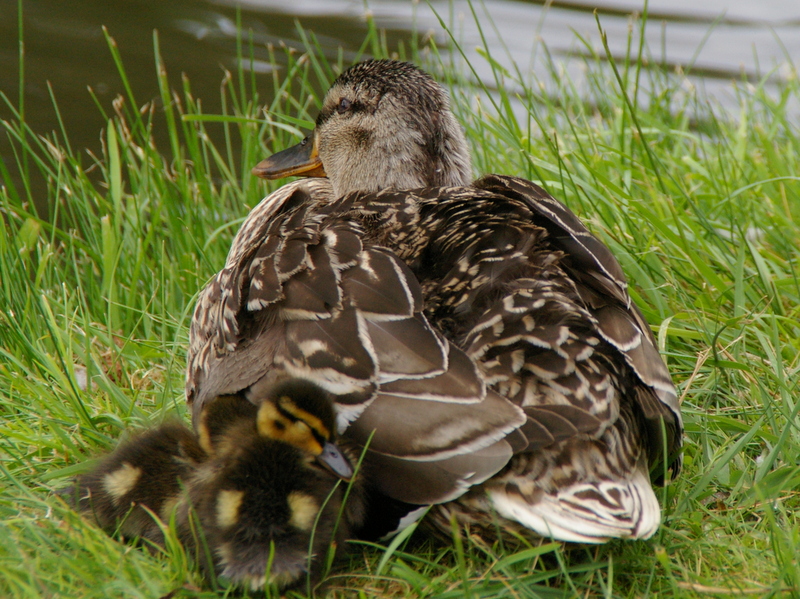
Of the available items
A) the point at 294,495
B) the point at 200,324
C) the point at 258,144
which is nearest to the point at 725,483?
the point at 294,495

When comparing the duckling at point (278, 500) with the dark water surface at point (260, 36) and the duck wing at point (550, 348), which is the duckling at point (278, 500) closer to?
the duck wing at point (550, 348)

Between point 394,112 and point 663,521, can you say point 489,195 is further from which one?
point 663,521

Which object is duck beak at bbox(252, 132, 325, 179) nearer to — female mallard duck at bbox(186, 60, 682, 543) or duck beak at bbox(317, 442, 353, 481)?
female mallard duck at bbox(186, 60, 682, 543)

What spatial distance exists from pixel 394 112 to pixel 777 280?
1540 mm

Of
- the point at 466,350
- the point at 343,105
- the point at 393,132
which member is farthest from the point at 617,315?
the point at 343,105

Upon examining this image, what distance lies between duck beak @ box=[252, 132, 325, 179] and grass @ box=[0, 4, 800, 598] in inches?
10.0

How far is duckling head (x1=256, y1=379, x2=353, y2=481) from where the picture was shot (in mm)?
2326

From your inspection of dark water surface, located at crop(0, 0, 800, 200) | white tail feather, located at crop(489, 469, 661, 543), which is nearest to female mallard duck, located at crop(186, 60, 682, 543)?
white tail feather, located at crop(489, 469, 661, 543)

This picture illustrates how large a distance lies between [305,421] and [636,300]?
174 centimetres

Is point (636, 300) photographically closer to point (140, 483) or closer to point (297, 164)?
point (297, 164)

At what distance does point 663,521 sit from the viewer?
252cm

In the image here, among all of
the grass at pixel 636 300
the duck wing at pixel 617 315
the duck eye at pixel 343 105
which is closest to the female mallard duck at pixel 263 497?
the grass at pixel 636 300

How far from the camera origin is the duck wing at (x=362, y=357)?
7.43ft

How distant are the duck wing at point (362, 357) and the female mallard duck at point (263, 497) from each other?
8 centimetres
